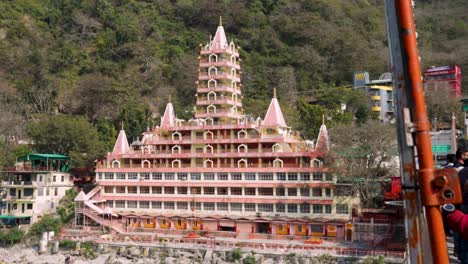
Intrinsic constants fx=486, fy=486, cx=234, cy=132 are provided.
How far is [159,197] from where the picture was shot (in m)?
39.1

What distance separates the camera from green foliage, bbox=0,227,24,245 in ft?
119

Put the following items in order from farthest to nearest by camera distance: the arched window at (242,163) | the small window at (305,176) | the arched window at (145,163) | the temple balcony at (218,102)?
1. the temple balcony at (218,102)
2. the arched window at (145,163)
3. the arched window at (242,163)
4. the small window at (305,176)

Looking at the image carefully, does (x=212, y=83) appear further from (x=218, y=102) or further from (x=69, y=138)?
(x=69, y=138)

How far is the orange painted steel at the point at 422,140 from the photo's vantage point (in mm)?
3400

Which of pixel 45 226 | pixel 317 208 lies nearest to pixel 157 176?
pixel 45 226

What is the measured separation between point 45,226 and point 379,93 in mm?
41725

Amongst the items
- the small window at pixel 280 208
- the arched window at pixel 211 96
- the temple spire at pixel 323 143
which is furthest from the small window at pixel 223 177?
the arched window at pixel 211 96

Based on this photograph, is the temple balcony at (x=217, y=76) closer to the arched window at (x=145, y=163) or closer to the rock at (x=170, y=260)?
the arched window at (x=145, y=163)

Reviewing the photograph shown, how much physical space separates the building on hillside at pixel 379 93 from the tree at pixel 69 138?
3271 centimetres

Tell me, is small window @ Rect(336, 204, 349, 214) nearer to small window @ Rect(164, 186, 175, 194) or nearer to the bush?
the bush

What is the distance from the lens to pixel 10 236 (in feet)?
120

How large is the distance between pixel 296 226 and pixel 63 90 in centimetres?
3861

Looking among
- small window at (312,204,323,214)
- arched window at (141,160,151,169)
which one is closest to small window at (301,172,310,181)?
small window at (312,204,323,214)

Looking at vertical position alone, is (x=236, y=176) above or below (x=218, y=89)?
below
